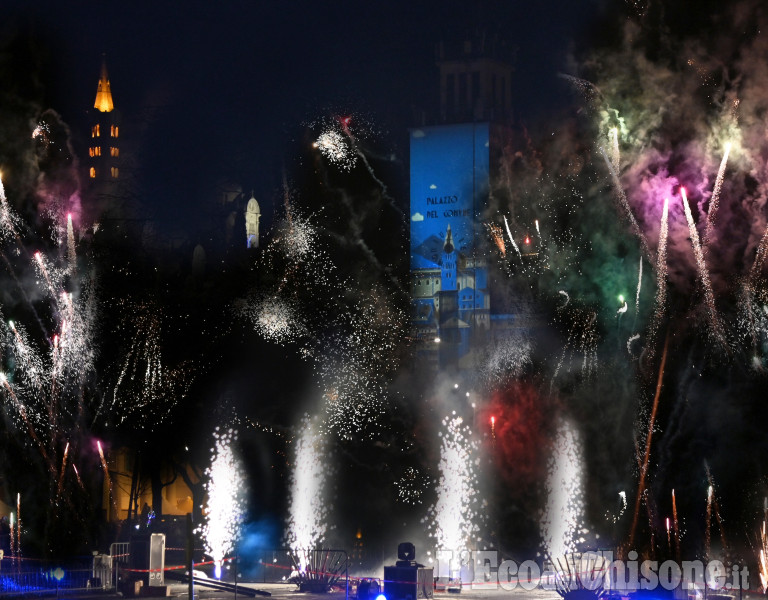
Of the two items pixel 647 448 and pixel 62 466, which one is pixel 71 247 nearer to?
pixel 62 466

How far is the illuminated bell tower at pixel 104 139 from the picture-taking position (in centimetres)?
8162

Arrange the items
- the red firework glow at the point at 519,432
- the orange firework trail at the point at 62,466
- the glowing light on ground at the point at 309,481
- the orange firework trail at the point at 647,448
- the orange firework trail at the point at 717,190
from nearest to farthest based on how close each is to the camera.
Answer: the orange firework trail at the point at 717,190, the orange firework trail at the point at 647,448, the orange firework trail at the point at 62,466, the glowing light on ground at the point at 309,481, the red firework glow at the point at 519,432

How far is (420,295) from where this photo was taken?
7100 cm

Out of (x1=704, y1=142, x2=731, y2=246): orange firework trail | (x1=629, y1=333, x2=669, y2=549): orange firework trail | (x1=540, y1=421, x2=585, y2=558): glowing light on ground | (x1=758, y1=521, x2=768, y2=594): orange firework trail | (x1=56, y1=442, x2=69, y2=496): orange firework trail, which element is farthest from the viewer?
(x1=56, y1=442, x2=69, y2=496): orange firework trail

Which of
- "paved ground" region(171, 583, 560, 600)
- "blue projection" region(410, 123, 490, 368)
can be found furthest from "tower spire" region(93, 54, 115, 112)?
"paved ground" region(171, 583, 560, 600)

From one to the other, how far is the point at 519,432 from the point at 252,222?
15933mm

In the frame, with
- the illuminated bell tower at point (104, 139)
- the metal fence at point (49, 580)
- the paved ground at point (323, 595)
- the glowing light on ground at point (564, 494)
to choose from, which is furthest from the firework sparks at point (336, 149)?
the metal fence at point (49, 580)

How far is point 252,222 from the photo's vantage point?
5884 cm

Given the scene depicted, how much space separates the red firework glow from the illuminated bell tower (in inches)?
1173

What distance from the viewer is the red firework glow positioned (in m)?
48.0

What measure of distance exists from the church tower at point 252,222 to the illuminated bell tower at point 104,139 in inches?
596

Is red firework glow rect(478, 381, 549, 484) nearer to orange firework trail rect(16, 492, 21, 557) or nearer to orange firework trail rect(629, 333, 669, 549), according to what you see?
orange firework trail rect(629, 333, 669, 549)

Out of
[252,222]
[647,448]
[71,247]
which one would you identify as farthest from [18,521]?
[647,448]

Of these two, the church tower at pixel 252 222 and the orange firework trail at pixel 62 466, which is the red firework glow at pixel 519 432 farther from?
the orange firework trail at pixel 62 466
